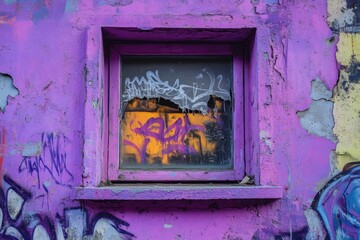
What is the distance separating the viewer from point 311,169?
10.7 feet

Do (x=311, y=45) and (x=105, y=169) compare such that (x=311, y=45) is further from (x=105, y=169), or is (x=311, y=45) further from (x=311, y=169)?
(x=105, y=169)

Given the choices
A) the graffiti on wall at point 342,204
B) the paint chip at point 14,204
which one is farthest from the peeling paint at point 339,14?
the paint chip at point 14,204

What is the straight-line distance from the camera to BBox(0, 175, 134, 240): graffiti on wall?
3.17 m

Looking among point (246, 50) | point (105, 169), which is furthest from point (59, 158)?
point (246, 50)

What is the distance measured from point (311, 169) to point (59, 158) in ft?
5.29

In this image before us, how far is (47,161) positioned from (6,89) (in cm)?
54

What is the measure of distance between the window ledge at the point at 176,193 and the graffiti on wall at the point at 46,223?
165mm

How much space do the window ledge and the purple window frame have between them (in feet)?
0.84

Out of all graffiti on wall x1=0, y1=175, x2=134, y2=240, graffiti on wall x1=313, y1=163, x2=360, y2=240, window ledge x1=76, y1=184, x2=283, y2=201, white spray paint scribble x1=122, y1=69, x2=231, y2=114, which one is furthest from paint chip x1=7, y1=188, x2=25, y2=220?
graffiti on wall x1=313, y1=163, x2=360, y2=240

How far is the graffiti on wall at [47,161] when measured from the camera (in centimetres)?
321

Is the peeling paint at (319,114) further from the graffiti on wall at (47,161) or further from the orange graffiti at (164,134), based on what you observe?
the graffiti on wall at (47,161)

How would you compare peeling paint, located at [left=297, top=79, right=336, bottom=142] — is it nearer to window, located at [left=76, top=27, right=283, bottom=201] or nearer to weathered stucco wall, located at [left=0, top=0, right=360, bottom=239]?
weathered stucco wall, located at [left=0, top=0, right=360, bottom=239]

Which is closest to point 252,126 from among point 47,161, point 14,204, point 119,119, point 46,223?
point 119,119

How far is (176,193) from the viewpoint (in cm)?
310
